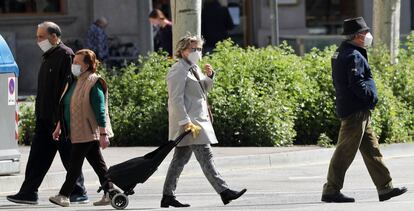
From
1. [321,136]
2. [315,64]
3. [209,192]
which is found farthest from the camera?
[315,64]

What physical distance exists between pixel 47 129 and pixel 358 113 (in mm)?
3040

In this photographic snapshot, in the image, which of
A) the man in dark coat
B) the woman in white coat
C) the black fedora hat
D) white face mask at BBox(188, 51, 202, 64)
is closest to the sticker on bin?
the man in dark coat

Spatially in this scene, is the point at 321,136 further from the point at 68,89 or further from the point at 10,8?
the point at 10,8

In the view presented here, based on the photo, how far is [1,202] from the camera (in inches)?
478

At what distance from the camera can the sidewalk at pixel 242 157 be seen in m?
14.2

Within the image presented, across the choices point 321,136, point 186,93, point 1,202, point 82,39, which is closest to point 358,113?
point 186,93

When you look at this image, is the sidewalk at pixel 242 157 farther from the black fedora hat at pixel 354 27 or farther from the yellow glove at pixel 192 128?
the black fedora hat at pixel 354 27

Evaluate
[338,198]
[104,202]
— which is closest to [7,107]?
[104,202]

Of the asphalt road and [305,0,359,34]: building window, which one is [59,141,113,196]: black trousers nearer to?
the asphalt road

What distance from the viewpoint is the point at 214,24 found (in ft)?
78.8

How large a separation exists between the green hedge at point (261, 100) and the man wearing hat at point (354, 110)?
5.05 m

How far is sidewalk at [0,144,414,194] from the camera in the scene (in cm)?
1418

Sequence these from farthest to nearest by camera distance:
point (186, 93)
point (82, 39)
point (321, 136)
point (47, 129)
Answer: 1. point (82, 39)
2. point (321, 136)
3. point (47, 129)
4. point (186, 93)

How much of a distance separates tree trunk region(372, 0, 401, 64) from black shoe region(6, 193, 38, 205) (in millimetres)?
8983
